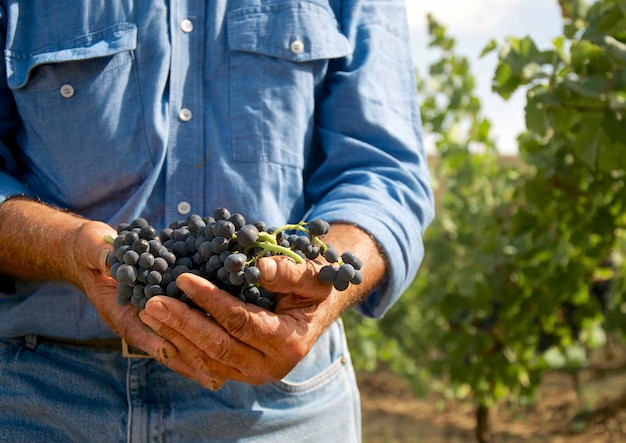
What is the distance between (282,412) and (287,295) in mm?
379

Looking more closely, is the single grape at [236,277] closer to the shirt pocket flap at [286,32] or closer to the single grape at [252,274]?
the single grape at [252,274]

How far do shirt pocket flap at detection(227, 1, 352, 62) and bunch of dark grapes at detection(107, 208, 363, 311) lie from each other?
0.55m

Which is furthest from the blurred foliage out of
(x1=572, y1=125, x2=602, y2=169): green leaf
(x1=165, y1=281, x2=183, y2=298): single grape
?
(x1=165, y1=281, x2=183, y2=298): single grape

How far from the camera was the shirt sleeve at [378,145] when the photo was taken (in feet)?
5.92

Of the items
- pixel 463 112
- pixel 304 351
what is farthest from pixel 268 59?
pixel 463 112

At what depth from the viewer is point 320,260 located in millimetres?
1548

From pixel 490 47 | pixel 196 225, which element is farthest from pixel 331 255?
pixel 490 47

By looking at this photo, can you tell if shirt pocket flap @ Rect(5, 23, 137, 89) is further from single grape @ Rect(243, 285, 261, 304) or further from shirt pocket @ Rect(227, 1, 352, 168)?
single grape @ Rect(243, 285, 261, 304)

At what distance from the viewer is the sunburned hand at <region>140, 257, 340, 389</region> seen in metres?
1.38

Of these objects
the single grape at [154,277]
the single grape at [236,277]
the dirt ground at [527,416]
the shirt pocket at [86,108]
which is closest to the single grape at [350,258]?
the single grape at [236,277]

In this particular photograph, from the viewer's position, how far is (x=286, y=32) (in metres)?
1.89

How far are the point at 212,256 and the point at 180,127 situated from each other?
0.48 metres

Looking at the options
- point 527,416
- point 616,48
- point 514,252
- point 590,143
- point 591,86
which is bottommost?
point 527,416

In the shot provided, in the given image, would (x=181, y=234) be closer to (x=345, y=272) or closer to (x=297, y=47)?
(x=345, y=272)
